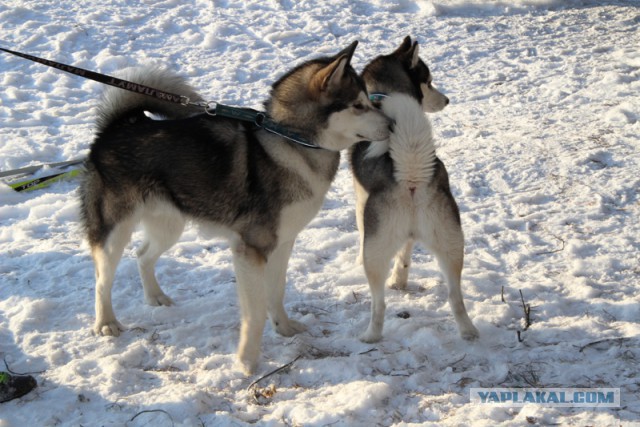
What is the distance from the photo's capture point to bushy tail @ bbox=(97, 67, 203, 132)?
11.8 feet

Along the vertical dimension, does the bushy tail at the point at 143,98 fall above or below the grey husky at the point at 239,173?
above

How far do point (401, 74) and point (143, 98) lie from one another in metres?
1.70

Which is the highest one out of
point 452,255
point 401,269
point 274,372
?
point 452,255

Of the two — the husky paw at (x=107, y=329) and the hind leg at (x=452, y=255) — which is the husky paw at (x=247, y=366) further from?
the hind leg at (x=452, y=255)

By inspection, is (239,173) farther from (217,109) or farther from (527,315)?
(527,315)

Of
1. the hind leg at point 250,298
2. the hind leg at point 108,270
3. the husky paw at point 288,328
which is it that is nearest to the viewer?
the hind leg at point 250,298

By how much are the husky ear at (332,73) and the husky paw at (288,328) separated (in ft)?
4.49

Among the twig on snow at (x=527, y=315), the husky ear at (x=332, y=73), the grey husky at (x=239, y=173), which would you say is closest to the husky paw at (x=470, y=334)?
the twig on snow at (x=527, y=315)

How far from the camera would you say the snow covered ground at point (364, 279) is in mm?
2992

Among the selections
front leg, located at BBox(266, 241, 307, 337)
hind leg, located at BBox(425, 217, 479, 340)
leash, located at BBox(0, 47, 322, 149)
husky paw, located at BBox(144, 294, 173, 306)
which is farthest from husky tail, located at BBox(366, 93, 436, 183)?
husky paw, located at BBox(144, 294, 173, 306)

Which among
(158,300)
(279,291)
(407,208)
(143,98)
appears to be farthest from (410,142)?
(158,300)

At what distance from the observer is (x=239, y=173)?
3.40 m

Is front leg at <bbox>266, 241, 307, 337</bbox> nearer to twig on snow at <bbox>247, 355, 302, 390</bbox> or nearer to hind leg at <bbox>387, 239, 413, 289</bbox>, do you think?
twig on snow at <bbox>247, 355, 302, 390</bbox>

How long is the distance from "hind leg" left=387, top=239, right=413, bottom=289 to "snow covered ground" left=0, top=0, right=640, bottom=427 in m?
0.10
